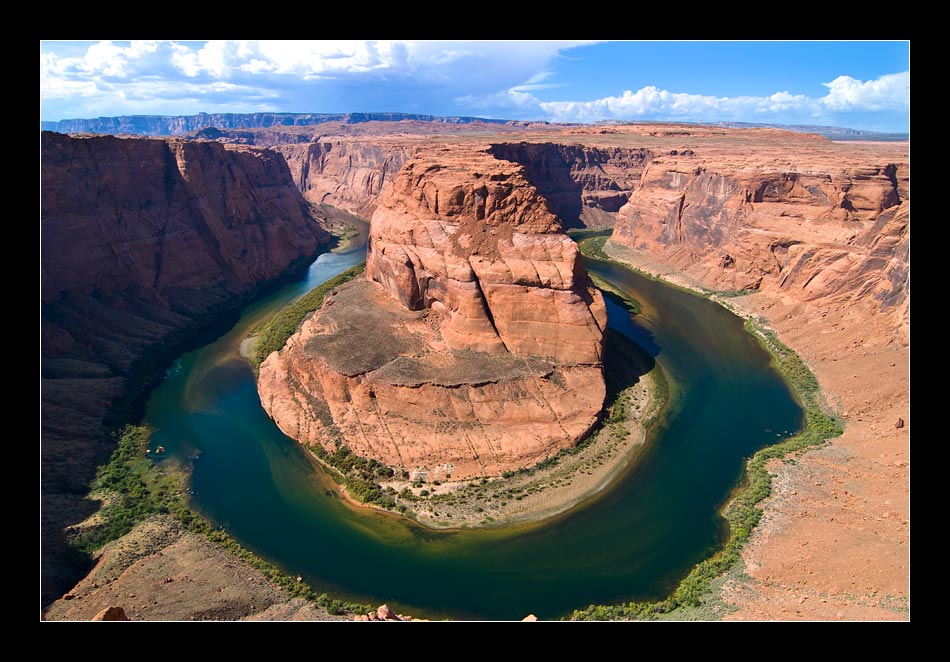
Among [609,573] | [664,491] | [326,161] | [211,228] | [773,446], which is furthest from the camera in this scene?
[326,161]

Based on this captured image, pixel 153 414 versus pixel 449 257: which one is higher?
pixel 449 257

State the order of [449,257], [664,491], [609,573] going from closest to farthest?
[609,573] → [664,491] → [449,257]

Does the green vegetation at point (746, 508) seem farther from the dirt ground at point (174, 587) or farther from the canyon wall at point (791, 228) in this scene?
the dirt ground at point (174, 587)

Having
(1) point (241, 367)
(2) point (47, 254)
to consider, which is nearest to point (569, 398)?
(1) point (241, 367)

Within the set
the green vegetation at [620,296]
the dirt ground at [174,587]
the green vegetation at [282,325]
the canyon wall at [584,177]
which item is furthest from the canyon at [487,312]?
the canyon wall at [584,177]

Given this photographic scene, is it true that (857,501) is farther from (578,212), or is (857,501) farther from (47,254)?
(578,212)

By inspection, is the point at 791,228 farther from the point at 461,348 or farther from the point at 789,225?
the point at 461,348

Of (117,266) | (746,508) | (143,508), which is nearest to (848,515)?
(746,508)
